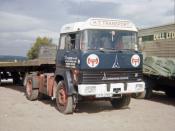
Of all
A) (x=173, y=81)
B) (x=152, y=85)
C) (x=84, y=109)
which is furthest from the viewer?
(x=152, y=85)

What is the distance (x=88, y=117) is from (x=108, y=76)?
4.29 feet

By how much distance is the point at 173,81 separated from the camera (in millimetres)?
12344

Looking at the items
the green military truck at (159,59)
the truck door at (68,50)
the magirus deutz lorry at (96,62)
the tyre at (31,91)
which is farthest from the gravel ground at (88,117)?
the truck door at (68,50)

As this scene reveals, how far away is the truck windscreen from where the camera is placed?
377 inches

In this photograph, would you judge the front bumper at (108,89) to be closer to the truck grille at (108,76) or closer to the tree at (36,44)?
the truck grille at (108,76)

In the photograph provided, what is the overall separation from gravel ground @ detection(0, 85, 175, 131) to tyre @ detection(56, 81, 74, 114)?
0.19 m

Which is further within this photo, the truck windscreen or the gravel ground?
the truck windscreen

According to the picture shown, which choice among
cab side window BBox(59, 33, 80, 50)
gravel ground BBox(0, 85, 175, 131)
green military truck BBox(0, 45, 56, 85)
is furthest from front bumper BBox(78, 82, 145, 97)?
green military truck BBox(0, 45, 56, 85)

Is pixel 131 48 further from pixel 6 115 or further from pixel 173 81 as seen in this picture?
pixel 6 115

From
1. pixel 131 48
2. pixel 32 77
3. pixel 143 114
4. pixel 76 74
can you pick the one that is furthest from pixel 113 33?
pixel 32 77

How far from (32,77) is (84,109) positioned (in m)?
2.85

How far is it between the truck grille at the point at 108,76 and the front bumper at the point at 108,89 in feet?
0.42

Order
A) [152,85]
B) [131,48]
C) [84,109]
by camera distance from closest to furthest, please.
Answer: [131,48] → [84,109] → [152,85]

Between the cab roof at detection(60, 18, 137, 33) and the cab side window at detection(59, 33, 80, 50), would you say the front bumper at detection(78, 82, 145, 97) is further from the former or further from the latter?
the cab roof at detection(60, 18, 137, 33)
